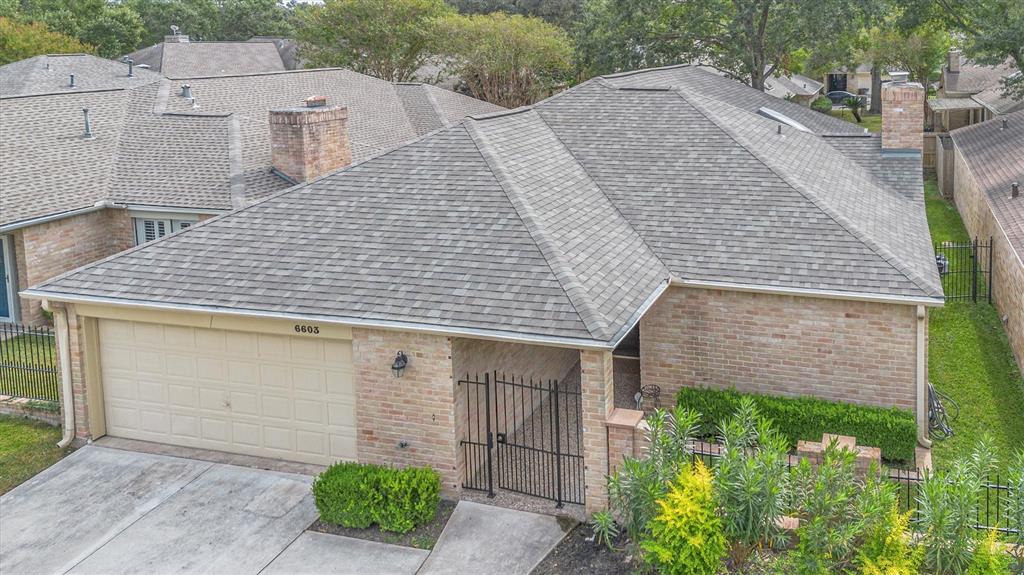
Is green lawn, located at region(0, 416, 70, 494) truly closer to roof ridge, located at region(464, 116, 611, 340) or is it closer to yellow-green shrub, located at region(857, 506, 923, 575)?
roof ridge, located at region(464, 116, 611, 340)

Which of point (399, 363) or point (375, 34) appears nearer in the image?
point (399, 363)

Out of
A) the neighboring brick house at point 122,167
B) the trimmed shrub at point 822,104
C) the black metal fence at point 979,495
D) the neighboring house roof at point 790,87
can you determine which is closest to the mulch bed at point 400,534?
the black metal fence at point 979,495

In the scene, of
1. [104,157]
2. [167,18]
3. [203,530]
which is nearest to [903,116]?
[203,530]

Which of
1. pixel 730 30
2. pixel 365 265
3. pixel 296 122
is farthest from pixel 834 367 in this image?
pixel 730 30

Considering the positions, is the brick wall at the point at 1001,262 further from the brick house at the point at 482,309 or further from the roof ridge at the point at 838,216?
the brick house at the point at 482,309

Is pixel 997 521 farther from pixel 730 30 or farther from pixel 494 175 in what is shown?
pixel 730 30

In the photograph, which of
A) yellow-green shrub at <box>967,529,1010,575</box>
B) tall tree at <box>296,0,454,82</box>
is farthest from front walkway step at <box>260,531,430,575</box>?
tall tree at <box>296,0,454,82</box>

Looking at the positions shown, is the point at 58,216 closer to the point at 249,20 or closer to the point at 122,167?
the point at 122,167
